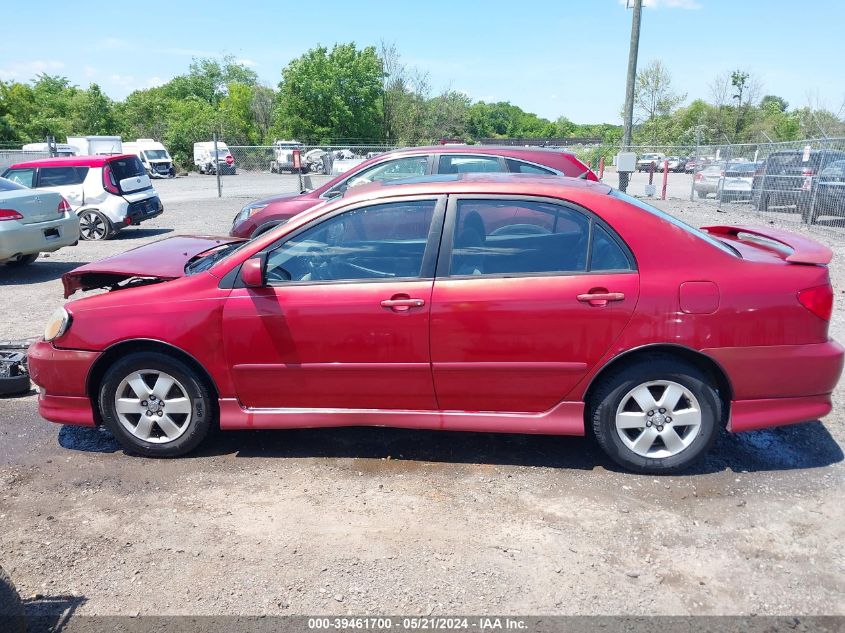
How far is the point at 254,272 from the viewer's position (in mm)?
3939

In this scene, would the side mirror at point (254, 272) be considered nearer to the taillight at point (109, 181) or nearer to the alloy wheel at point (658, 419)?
the alloy wheel at point (658, 419)

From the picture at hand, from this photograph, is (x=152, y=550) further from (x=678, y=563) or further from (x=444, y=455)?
(x=678, y=563)

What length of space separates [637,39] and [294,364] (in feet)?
73.9

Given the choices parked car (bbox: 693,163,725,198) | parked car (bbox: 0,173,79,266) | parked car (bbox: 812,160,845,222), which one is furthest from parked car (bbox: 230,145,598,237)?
parked car (bbox: 693,163,725,198)

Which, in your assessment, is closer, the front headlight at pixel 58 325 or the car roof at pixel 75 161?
the front headlight at pixel 58 325

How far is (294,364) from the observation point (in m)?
4.06

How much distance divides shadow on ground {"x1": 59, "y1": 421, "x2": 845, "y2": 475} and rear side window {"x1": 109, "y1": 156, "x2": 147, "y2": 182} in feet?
34.9

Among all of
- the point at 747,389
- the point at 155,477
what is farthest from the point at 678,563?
the point at 155,477

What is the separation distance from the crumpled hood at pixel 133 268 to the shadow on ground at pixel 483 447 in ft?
3.48

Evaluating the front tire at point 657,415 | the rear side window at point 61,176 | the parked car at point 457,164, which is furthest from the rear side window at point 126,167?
the front tire at point 657,415

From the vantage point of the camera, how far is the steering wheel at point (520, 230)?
406 cm

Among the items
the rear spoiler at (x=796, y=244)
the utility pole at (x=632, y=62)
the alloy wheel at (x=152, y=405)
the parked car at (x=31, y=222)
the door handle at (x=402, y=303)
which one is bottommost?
the alloy wheel at (x=152, y=405)

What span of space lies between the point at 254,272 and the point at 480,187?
1.40 meters

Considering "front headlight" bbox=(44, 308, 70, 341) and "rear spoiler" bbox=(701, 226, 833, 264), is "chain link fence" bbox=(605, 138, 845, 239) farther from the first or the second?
"front headlight" bbox=(44, 308, 70, 341)
